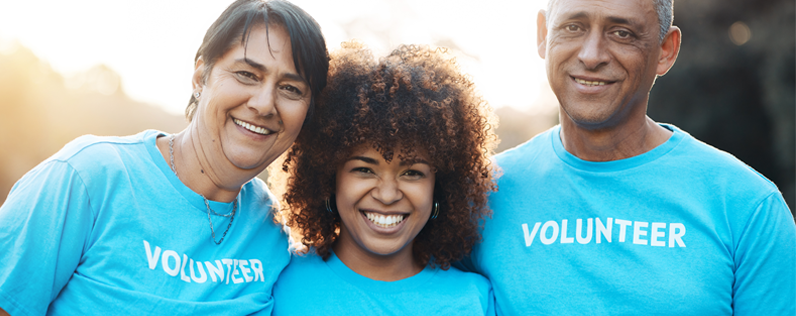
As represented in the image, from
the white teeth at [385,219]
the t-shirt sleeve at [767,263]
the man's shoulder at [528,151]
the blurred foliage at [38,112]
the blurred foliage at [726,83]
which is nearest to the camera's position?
the t-shirt sleeve at [767,263]

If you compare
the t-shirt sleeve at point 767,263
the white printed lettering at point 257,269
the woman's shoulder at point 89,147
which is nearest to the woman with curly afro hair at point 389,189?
the white printed lettering at point 257,269

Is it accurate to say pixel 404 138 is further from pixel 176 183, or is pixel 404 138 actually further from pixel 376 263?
pixel 176 183

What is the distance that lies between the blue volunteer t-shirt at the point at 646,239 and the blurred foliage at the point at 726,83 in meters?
9.14

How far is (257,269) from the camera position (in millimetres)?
2750

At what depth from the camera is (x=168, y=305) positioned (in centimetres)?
234

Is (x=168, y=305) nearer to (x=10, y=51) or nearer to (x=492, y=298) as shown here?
(x=492, y=298)

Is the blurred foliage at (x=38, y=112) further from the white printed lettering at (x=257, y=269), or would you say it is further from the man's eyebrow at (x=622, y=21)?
the man's eyebrow at (x=622, y=21)

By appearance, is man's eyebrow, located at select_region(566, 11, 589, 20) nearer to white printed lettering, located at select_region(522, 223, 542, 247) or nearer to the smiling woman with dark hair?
white printed lettering, located at select_region(522, 223, 542, 247)

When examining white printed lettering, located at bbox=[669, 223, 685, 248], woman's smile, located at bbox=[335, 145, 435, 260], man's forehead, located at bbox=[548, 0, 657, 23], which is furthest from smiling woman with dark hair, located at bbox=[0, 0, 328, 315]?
white printed lettering, located at bbox=[669, 223, 685, 248]

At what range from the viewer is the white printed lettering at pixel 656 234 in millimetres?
2680

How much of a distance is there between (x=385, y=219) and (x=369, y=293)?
0.37 m

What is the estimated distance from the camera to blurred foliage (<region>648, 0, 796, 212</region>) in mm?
10562

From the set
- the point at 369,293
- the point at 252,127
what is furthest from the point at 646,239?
the point at 252,127

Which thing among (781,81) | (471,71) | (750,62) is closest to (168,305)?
(471,71)
